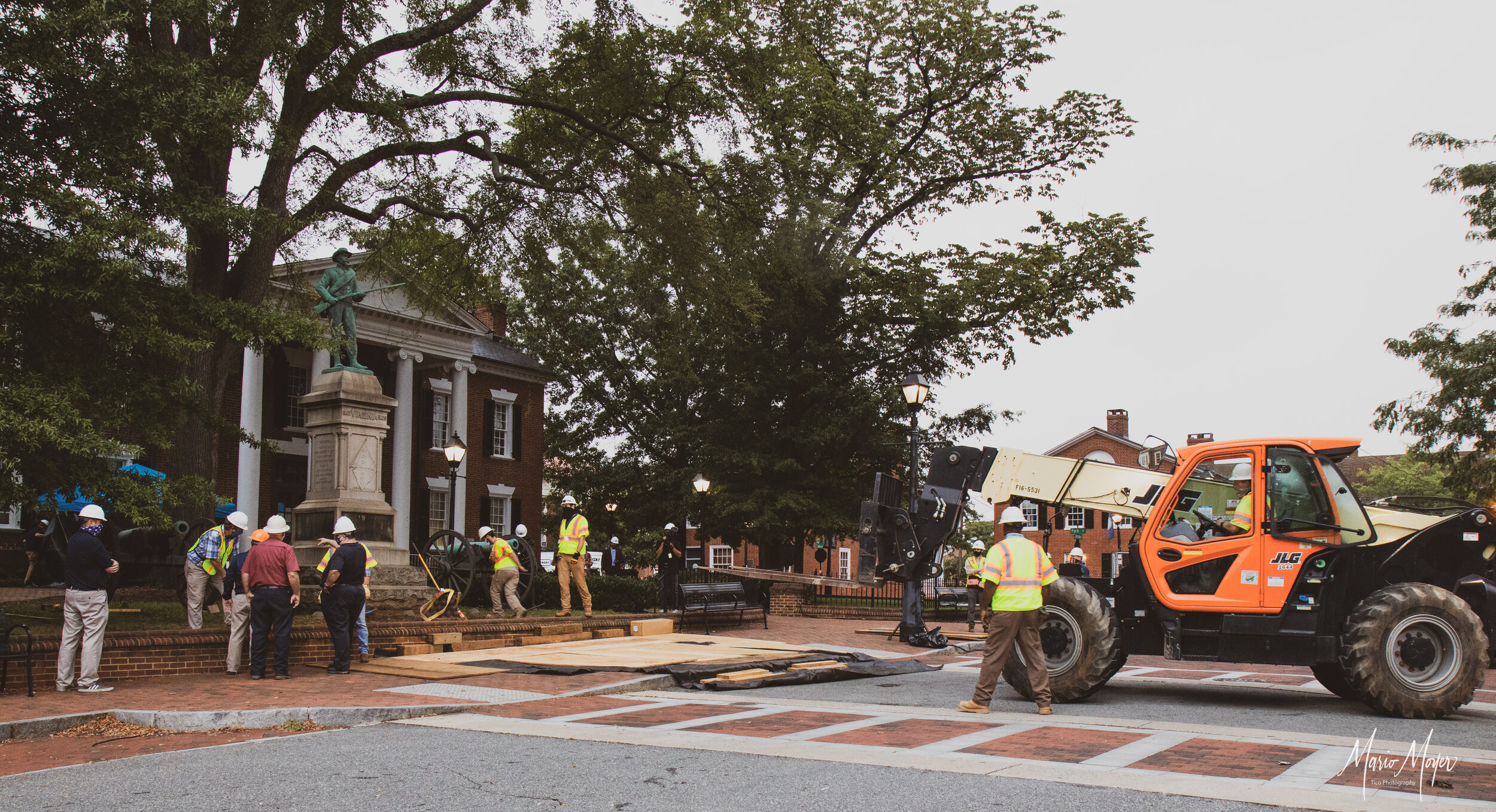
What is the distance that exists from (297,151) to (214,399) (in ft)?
13.2

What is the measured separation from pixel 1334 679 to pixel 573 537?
11476 mm

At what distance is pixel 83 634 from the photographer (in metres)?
11.0

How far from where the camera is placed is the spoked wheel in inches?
754

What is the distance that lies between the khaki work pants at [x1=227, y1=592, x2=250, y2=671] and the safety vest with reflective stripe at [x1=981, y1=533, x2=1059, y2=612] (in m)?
8.00

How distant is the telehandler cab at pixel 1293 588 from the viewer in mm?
9766

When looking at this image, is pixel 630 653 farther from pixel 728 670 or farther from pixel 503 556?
pixel 503 556

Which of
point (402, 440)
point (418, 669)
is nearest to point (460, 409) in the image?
point (402, 440)

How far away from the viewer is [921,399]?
61.2 ft

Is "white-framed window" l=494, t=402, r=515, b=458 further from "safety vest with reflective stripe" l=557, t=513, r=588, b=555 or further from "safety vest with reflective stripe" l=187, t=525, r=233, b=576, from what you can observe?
"safety vest with reflective stripe" l=187, t=525, r=233, b=576

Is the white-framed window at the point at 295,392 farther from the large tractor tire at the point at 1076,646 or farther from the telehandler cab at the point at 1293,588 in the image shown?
the telehandler cab at the point at 1293,588

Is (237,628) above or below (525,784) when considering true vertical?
above

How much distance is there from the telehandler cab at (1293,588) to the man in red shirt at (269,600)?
25.1 feet

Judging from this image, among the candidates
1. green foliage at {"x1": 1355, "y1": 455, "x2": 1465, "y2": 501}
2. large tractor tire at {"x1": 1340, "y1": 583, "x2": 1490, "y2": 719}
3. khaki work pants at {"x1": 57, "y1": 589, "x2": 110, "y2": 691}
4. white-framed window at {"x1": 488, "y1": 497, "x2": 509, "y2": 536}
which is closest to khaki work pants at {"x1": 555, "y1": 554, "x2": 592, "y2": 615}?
khaki work pants at {"x1": 57, "y1": 589, "x2": 110, "y2": 691}

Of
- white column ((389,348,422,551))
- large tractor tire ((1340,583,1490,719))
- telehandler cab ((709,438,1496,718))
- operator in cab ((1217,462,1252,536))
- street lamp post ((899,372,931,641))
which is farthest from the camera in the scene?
white column ((389,348,422,551))
